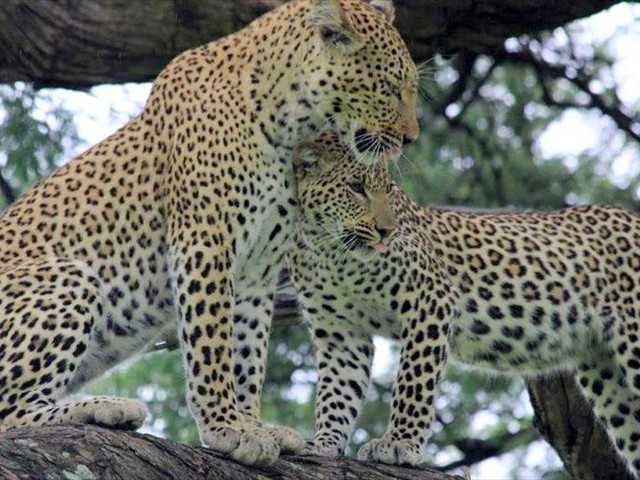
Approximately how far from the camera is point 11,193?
41.7 ft

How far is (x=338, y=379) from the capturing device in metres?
10.9

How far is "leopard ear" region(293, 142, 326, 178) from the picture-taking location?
1015 centimetres

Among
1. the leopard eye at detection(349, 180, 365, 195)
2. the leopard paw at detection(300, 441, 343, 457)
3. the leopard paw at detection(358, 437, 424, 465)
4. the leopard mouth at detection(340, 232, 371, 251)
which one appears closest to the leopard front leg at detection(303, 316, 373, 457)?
the leopard paw at detection(300, 441, 343, 457)

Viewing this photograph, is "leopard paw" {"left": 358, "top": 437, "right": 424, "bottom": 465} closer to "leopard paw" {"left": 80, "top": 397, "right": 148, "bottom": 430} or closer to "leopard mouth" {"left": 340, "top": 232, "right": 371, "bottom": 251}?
"leopard mouth" {"left": 340, "top": 232, "right": 371, "bottom": 251}

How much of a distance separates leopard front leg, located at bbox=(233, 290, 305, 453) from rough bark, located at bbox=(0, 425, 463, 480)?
2.96 ft

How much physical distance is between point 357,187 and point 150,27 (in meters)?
2.25

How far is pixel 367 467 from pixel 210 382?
1.05 m

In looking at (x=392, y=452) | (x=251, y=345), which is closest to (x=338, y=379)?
(x=392, y=452)

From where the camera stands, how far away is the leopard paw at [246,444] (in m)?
8.44

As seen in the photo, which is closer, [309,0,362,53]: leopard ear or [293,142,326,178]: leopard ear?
[309,0,362,53]: leopard ear

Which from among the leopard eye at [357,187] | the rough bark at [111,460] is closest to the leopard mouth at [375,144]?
the leopard eye at [357,187]

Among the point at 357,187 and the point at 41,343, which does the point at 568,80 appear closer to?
the point at 357,187

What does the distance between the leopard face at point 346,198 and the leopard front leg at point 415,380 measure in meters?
0.55

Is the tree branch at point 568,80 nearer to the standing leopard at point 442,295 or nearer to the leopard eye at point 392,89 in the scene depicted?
the standing leopard at point 442,295
